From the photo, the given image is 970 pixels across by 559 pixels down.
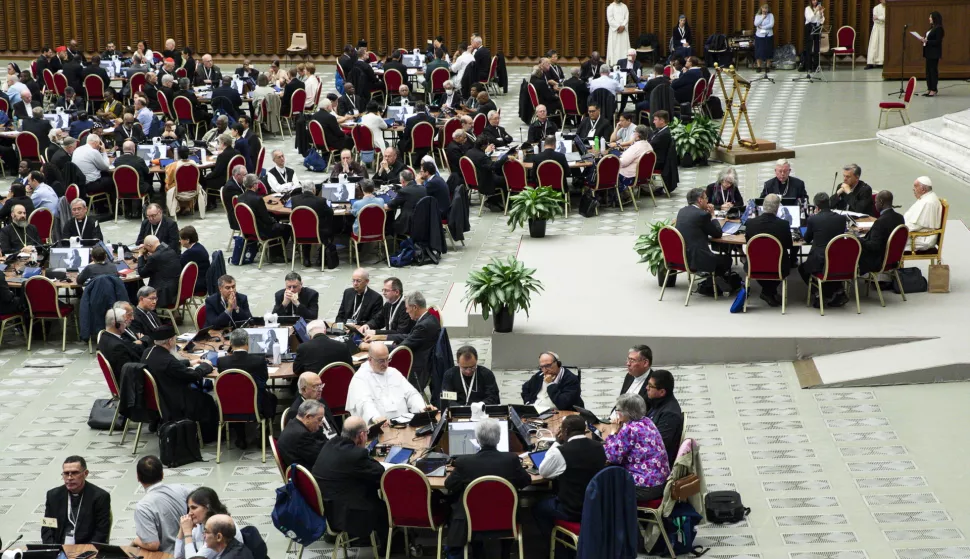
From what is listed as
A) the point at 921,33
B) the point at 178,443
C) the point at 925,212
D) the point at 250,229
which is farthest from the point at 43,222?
the point at 921,33

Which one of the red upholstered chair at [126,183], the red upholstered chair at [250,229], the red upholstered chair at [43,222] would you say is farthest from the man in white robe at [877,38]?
the red upholstered chair at [43,222]

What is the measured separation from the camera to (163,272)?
13.1 m

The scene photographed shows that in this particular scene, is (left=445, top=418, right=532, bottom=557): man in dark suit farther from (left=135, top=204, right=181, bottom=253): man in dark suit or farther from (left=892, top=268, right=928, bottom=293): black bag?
(left=135, top=204, right=181, bottom=253): man in dark suit

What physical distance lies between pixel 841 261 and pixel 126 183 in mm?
9416

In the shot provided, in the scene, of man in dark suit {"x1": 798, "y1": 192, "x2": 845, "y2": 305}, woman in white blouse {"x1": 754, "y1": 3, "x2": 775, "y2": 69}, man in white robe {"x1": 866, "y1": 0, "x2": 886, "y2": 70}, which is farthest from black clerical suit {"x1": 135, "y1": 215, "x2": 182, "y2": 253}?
man in white robe {"x1": 866, "y1": 0, "x2": 886, "y2": 70}

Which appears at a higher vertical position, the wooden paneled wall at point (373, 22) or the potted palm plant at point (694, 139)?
the wooden paneled wall at point (373, 22)

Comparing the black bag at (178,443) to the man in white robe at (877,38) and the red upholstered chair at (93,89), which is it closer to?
the red upholstered chair at (93,89)

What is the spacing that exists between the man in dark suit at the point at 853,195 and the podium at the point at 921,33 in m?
11.8

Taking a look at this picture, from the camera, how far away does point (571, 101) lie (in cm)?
2181

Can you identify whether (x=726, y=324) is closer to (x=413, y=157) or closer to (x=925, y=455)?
(x=925, y=455)

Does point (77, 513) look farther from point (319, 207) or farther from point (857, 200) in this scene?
point (857, 200)

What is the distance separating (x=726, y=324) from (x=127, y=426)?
18.0 feet

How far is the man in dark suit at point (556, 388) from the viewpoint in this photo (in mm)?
9578

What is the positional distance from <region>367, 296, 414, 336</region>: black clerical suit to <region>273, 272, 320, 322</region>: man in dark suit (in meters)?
0.56
